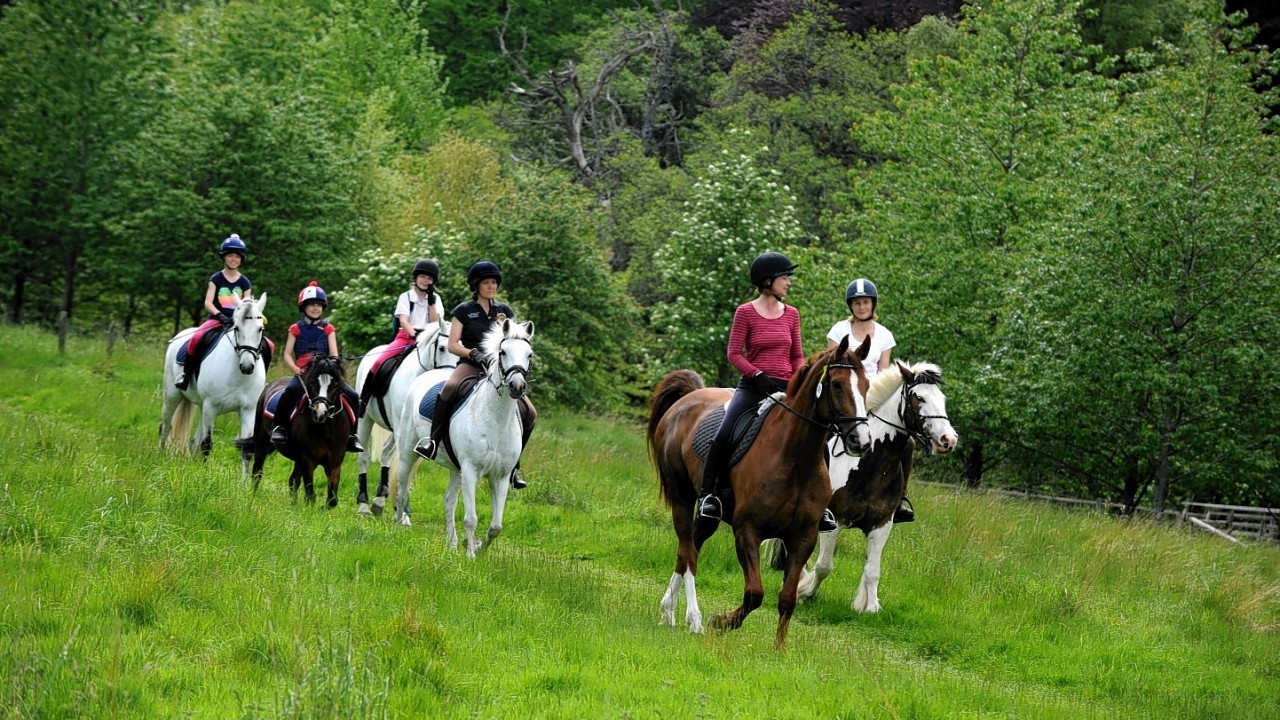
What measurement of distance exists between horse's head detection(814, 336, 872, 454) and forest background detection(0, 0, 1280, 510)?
13.9 m

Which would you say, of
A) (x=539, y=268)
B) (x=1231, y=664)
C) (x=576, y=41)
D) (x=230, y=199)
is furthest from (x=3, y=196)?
(x=1231, y=664)

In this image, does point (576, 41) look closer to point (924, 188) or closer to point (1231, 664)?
point (924, 188)

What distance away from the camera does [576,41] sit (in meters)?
64.9

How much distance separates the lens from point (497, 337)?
11.4 metres

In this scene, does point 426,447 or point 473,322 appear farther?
point 473,322

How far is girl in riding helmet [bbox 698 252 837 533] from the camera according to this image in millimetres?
9484

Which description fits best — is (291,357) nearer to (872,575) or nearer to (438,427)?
(438,427)

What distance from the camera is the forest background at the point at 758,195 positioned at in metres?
21.8

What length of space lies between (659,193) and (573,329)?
18462mm

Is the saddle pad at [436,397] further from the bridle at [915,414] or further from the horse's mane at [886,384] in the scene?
the bridle at [915,414]

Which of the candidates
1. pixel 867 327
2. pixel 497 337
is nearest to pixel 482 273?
pixel 497 337

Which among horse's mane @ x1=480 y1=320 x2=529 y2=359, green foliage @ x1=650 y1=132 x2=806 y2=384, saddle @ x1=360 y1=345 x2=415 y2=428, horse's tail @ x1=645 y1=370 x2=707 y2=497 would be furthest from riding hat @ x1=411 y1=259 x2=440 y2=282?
green foliage @ x1=650 y1=132 x2=806 y2=384

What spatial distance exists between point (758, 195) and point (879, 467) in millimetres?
22763

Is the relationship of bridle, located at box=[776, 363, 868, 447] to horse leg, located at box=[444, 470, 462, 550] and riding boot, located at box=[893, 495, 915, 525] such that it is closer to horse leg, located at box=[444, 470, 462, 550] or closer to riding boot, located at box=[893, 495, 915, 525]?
riding boot, located at box=[893, 495, 915, 525]
